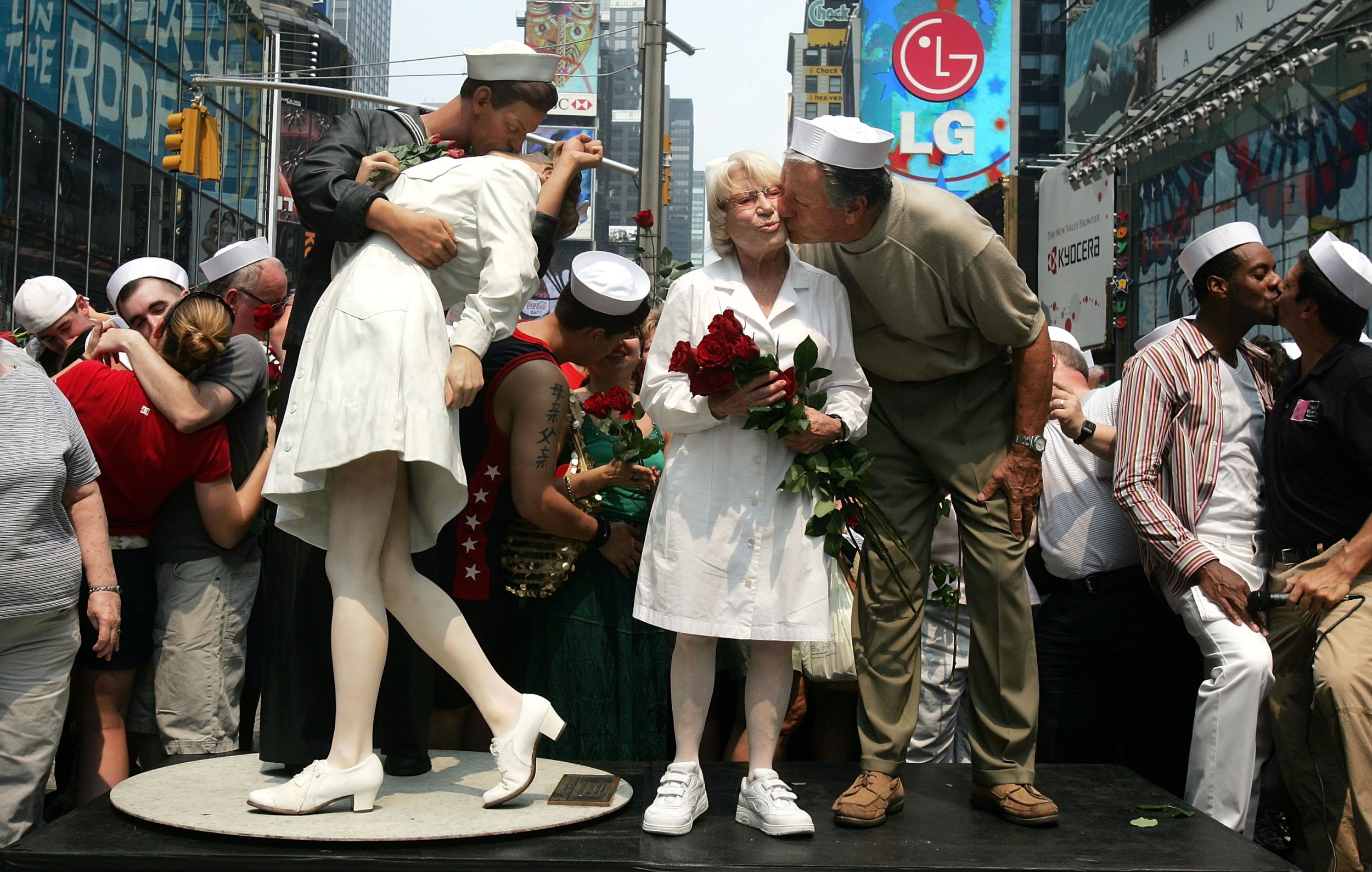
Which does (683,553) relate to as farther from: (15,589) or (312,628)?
(15,589)

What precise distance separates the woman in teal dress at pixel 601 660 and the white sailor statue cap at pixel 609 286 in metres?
0.60

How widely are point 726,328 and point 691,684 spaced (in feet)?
3.46

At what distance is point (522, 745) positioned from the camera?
362 centimetres

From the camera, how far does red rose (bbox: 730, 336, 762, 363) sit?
3506mm

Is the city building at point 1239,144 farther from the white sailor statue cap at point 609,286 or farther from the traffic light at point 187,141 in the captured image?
the white sailor statue cap at point 609,286

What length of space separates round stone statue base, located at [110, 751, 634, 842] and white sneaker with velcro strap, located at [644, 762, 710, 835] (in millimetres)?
220

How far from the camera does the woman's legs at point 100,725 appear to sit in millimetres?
4457

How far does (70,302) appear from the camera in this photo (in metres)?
6.11

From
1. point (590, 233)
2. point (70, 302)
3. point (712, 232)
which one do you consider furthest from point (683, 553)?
point (590, 233)

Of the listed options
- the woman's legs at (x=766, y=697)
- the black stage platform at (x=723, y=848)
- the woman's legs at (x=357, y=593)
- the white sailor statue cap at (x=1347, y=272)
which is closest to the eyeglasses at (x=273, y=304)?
the woman's legs at (x=357, y=593)

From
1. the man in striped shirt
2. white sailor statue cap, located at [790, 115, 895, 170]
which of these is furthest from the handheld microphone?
white sailor statue cap, located at [790, 115, 895, 170]

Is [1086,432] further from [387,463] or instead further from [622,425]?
[387,463]

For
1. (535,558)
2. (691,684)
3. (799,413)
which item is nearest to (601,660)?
(535,558)

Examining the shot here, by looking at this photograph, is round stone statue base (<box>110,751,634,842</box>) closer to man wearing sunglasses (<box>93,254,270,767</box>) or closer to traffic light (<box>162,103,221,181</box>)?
man wearing sunglasses (<box>93,254,270,767</box>)
